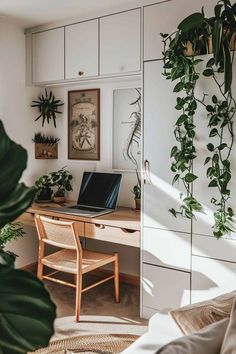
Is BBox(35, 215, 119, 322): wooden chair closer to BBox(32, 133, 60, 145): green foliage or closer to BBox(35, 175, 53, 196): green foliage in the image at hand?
BBox(35, 175, 53, 196): green foliage

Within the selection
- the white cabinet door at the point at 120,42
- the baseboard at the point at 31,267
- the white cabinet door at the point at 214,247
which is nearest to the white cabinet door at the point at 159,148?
the white cabinet door at the point at 214,247

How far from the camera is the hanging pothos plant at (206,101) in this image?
244 cm

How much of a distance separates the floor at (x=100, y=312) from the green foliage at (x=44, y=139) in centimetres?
154

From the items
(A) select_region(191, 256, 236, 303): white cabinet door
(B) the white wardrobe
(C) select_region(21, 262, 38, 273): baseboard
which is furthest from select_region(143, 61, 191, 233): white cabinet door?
(C) select_region(21, 262, 38, 273): baseboard

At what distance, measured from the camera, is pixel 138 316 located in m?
3.07

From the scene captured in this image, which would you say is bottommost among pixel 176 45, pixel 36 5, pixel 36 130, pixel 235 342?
pixel 235 342

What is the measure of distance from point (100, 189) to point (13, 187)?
3269 millimetres

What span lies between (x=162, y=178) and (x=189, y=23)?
1.11 meters

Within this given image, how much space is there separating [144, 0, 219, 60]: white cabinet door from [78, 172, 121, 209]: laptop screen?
48.5 inches

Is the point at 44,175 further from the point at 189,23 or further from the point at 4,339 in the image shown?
the point at 4,339

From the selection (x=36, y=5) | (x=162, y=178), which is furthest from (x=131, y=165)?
(x=36, y=5)

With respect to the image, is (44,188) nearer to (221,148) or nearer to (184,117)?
(184,117)

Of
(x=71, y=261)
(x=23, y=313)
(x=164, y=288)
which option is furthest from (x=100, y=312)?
(x=23, y=313)

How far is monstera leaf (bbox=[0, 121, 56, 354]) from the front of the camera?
40 cm
